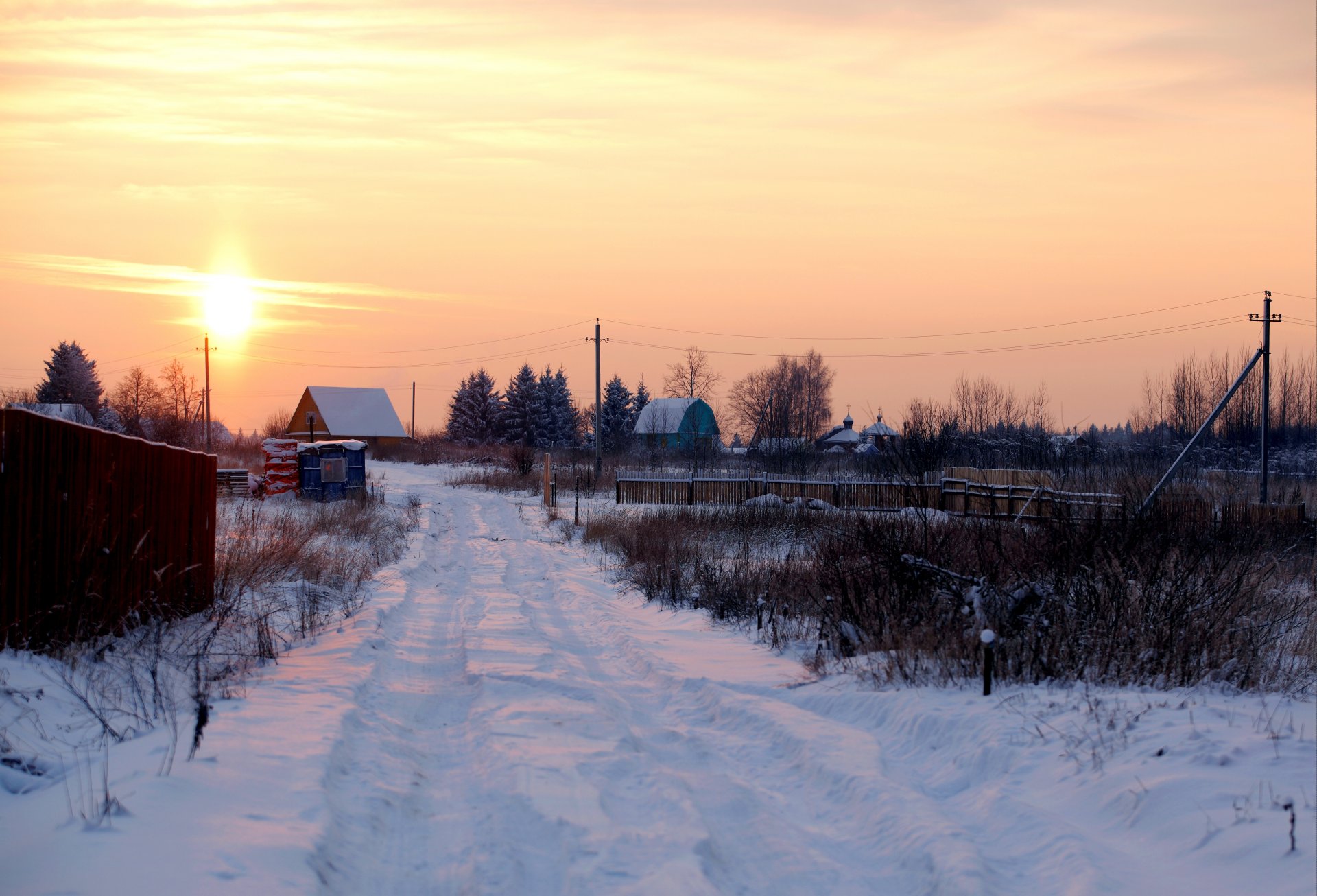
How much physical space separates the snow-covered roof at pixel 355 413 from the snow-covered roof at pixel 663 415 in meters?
21.4

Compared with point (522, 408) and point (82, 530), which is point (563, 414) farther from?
point (82, 530)

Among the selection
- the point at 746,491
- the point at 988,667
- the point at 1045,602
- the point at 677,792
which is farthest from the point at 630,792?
the point at 746,491

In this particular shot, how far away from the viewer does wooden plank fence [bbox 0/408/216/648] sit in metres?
6.28

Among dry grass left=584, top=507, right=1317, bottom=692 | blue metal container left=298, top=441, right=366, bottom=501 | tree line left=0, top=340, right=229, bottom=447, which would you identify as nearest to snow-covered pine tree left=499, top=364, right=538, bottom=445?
tree line left=0, top=340, right=229, bottom=447

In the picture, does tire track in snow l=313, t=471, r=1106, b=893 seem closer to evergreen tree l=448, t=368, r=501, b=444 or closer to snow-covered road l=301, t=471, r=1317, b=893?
snow-covered road l=301, t=471, r=1317, b=893

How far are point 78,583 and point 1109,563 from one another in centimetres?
870

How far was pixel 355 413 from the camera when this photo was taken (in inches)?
3100

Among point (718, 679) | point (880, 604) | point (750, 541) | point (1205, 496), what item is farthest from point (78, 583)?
point (1205, 496)

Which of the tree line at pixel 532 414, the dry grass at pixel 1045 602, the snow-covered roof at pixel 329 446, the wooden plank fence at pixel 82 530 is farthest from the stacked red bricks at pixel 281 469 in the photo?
the tree line at pixel 532 414

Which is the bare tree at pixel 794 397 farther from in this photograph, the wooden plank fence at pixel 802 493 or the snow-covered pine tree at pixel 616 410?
the wooden plank fence at pixel 802 493

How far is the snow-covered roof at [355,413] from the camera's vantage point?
77.2 metres

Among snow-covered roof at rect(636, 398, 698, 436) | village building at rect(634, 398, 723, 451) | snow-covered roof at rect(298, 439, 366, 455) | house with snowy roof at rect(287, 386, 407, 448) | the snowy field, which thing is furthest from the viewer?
snow-covered roof at rect(636, 398, 698, 436)

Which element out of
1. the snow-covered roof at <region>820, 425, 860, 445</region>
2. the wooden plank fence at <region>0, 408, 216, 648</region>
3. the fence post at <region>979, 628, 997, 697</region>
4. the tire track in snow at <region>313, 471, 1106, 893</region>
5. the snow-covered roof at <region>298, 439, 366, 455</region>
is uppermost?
the snow-covered roof at <region>820, 425, 860, 445</region>

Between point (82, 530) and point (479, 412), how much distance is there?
79.1m
